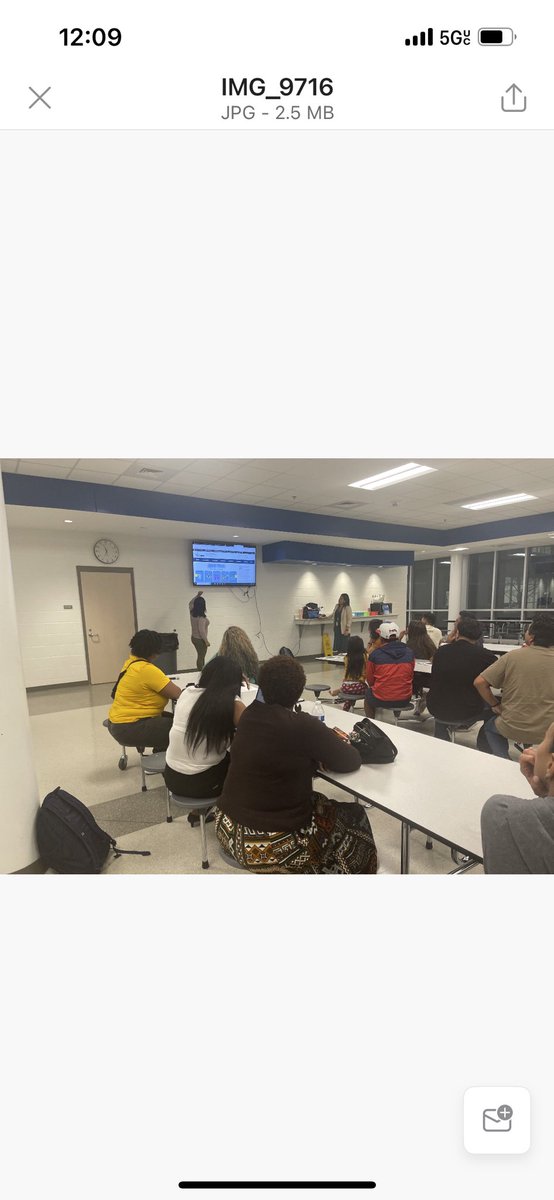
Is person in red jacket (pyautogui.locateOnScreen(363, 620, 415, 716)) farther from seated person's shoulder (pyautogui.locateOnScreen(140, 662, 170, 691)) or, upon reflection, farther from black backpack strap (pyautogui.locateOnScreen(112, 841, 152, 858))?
black backpack strap (pyautogui.locateOnScreen(112, 841, 152, 858))

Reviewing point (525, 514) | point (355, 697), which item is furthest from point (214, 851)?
point (525, 514)

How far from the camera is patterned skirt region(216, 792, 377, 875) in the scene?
4.19 feet

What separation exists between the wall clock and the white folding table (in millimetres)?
2647

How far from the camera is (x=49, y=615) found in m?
3.46

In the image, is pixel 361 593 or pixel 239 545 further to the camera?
pixel 361 593

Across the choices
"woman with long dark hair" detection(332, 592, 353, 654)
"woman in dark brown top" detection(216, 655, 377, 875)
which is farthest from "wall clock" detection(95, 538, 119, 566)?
"woman in dark brown top" detection(216, 655, 377, 875)

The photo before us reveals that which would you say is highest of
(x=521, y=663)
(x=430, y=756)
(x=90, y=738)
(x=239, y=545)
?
(x=239, y=545)

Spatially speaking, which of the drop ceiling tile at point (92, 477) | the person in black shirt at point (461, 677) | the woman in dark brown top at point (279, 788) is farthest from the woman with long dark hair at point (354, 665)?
the drop ceiling tile at point (92, 477)

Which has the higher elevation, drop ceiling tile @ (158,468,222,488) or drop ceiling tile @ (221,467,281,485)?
drop ceiling tile @ (158,468,222,488)

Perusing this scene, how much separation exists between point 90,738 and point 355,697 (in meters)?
2.38

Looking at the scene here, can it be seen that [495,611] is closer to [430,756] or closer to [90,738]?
[430,756]
